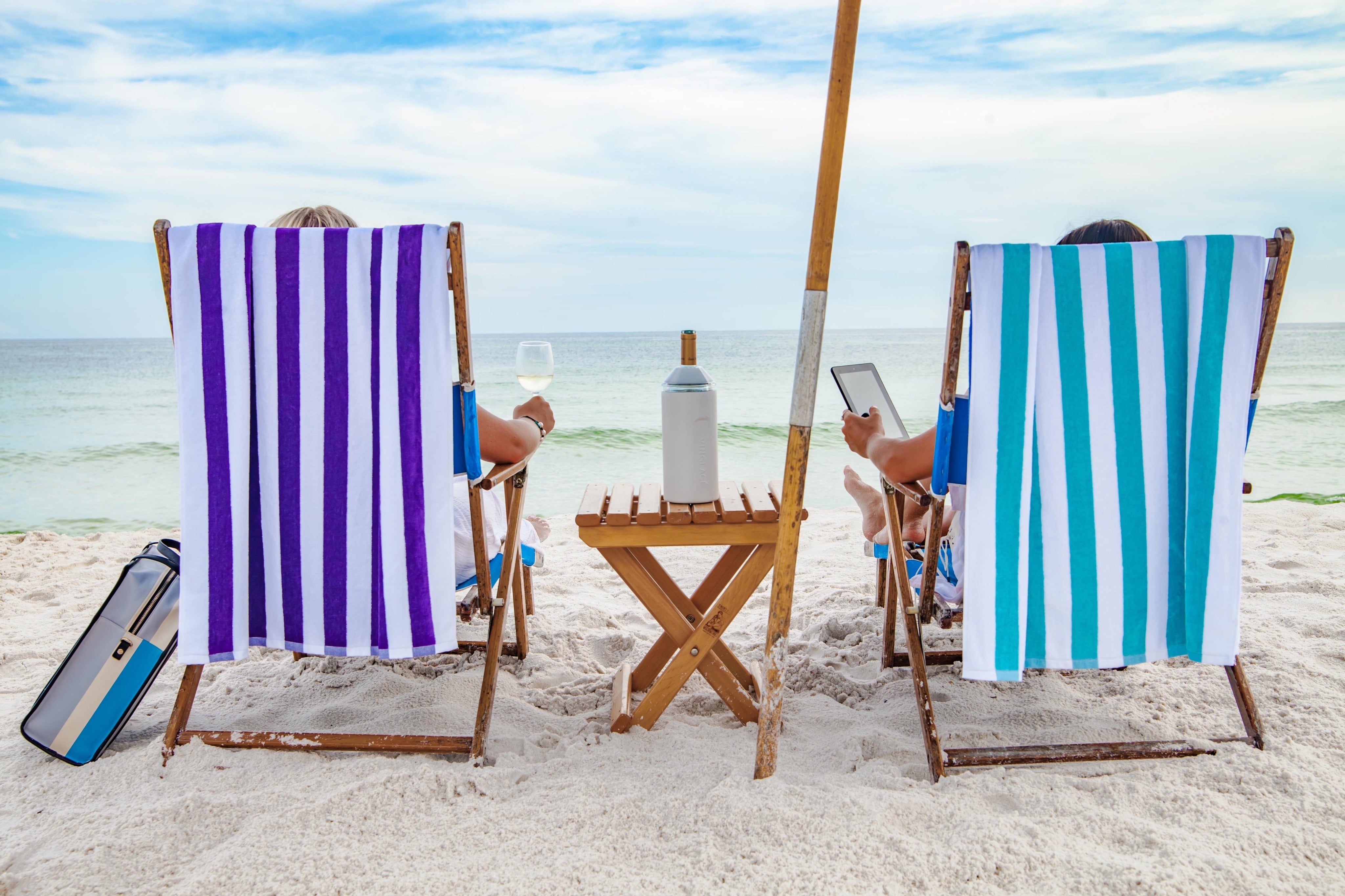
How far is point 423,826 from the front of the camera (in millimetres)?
1521

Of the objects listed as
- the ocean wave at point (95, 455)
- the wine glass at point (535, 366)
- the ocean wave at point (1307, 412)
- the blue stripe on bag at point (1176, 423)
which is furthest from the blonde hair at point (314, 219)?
the ocean wave at point (1307, 412)

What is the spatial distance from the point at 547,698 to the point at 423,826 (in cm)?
70

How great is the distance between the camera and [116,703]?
1892 mm

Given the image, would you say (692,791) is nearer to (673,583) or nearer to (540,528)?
(673,583)

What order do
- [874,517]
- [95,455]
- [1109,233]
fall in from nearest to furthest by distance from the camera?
[1109,233] < [874,517] < [95,455]

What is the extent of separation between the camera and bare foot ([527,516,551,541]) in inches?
101

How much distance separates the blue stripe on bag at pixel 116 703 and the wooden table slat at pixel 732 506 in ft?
4.91

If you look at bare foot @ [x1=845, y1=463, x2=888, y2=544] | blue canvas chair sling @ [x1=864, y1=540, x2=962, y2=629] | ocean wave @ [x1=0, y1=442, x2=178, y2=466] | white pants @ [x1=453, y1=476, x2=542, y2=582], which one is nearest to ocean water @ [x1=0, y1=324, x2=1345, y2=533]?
ocean wave @ [x1=0, y1=442, x2=178, y2=466]

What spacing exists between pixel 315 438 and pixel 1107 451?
181 cm

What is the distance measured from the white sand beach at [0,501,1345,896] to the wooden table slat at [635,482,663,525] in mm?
567

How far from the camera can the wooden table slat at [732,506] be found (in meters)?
1.74

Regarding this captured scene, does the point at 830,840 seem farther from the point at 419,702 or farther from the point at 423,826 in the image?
the point at 419,702

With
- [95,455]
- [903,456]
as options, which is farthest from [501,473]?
[95,455]

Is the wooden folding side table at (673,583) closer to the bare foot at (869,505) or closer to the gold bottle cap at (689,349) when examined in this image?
the gold bottle cap at (689,349)
